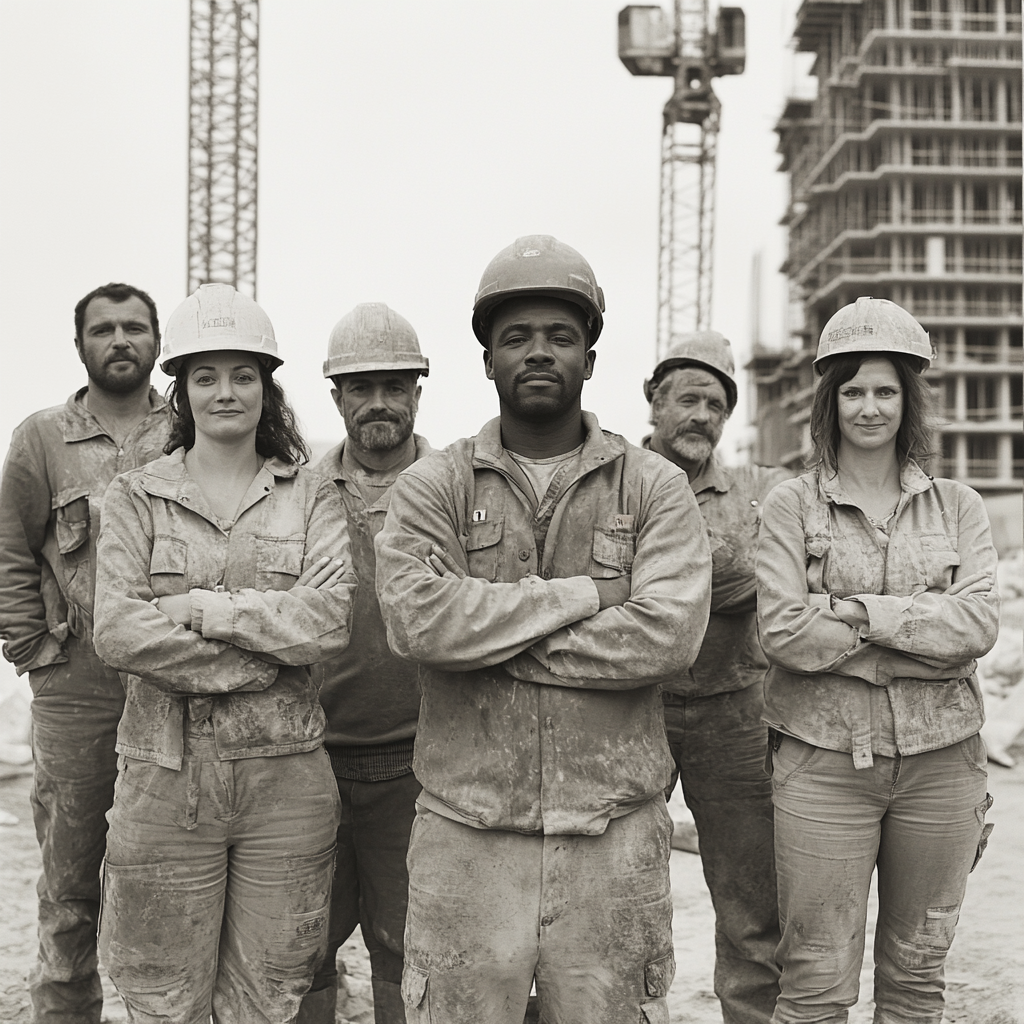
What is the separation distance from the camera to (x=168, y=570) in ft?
12.1

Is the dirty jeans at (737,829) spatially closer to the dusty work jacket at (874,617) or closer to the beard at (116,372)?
the dusty work jacket at (874,617)

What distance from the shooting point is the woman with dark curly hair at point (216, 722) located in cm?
355

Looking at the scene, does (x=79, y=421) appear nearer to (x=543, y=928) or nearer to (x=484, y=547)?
(x=484, y=547)

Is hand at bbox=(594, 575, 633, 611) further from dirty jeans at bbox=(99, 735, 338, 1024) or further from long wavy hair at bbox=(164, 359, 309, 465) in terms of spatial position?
long wavy hair at bbox=(164, 359, 309, 465)

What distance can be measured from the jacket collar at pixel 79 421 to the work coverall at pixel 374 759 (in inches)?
44.2

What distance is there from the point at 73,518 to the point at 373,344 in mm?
1350

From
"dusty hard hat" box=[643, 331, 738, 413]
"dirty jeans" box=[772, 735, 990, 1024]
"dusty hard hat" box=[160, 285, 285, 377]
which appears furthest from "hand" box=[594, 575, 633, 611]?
"dusty hard hat" box=[643, 331, 738, 413]

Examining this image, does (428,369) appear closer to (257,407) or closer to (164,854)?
(257,407)

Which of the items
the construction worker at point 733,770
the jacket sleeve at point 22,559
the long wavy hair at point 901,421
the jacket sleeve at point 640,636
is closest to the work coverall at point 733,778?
the construction worker at point 733,770

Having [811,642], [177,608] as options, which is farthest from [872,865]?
[177,608]

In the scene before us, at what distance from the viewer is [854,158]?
66.3m

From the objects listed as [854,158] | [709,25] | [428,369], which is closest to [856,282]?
[854,158]

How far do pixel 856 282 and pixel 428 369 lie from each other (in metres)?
62.0

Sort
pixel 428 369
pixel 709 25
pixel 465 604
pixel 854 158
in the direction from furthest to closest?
pixel 854 158
pixel 709 25
pixel 428 369
pixel 465 604
